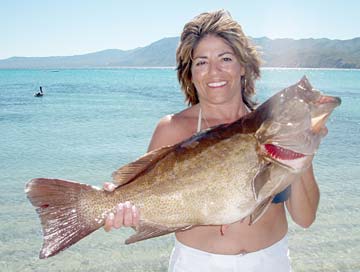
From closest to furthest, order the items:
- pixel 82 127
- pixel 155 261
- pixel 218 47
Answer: pixel 218 47 → pixel 155 261 → pixel 82 127

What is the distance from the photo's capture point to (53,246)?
9.18ft

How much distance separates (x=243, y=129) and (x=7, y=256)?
17.6 ft

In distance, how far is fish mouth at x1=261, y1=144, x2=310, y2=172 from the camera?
272 cm

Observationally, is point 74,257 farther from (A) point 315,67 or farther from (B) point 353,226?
(A) point 315,67

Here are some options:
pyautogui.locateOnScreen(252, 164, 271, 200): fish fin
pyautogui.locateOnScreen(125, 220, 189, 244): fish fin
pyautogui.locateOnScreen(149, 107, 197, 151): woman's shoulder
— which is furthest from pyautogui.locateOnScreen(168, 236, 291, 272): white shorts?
pyautogui.locateOnScreen(149, 107, 197, 151): woman's shoulder

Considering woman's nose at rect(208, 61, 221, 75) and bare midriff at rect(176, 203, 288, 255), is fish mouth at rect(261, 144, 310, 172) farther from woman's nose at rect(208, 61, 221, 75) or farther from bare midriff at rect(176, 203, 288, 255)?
woman's nose at rect(208, 61, 221, 75)

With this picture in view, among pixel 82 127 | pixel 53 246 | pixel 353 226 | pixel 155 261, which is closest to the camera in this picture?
pixel 53 246

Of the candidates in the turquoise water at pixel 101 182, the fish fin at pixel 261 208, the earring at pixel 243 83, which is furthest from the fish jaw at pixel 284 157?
the turquoise water at pixel 101 182

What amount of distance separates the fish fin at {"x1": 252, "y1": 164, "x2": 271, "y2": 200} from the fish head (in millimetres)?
58

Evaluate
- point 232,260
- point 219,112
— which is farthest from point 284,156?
point 219,112

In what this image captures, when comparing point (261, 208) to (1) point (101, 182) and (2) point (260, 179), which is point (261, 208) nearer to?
(2) point (260, 179)

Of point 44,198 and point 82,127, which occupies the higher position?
point 44,198

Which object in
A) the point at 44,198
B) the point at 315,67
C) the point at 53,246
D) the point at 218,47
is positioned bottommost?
the point at 315,67

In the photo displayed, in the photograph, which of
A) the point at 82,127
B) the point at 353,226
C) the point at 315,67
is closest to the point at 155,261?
the point at 353,226
